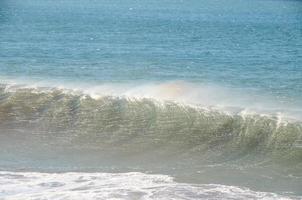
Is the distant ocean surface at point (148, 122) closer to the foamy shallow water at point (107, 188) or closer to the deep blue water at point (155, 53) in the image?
the foamy shallow water at point (107, 188)

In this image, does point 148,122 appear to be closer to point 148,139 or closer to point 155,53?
point 148,139

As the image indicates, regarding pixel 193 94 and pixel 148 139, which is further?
pixel 193 94

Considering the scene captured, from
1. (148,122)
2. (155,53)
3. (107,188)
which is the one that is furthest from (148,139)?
(155,53)

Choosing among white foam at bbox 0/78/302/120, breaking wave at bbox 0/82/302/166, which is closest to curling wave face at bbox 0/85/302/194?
breaking wave at bbox 0/82/302/166

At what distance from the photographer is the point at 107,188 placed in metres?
19.1

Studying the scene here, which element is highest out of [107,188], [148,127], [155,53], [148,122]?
[155,53]

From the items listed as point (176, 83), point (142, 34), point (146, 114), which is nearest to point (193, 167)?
point (146, 114)

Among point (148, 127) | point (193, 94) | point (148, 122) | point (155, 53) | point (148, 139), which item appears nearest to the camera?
point (148, 139)

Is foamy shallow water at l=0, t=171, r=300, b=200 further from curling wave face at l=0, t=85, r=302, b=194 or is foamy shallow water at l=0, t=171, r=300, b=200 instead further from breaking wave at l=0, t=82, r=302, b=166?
breaking wave at l=0, t=82, r=302, b=166

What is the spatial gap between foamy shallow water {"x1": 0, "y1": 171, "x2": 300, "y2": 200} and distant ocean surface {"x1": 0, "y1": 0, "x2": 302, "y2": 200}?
0.03 metres

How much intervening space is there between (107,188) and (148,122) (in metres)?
9.00

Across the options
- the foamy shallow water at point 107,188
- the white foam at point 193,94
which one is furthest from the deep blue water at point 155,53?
the foamy shallow water at point 107,188

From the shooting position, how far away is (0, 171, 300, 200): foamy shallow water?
1838 cm

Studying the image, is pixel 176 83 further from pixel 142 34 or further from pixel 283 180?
pixel 142 34
